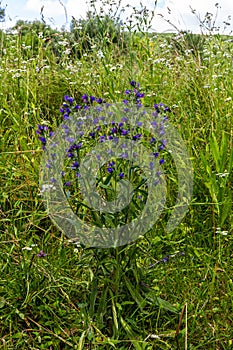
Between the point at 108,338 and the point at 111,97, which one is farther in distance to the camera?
the point at 111,97

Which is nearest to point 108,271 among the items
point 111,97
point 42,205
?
point 42,205

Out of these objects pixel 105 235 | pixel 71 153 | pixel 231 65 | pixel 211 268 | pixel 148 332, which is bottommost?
pixel 148 332

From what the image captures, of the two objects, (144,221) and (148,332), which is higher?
(144,221)

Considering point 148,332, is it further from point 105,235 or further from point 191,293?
point 105,235

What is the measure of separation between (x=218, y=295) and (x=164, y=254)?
0.37 meters

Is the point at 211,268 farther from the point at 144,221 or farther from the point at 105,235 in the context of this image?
the point at 105,235

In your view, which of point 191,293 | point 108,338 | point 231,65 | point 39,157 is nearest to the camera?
point 108,338

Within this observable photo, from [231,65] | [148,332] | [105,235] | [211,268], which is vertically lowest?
[148,332]

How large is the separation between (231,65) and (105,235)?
2.50 meters

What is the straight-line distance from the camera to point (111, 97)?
10.4ft

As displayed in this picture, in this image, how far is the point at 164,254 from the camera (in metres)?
2.42

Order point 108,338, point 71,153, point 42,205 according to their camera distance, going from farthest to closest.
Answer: point 42,205 → point 71,153 → point 108,338

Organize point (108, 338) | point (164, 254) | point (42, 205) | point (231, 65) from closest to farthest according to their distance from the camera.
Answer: point (108, 338), point (164, 254), point (42, 205), point (231, 65)

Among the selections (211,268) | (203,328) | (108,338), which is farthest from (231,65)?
(108,338)
